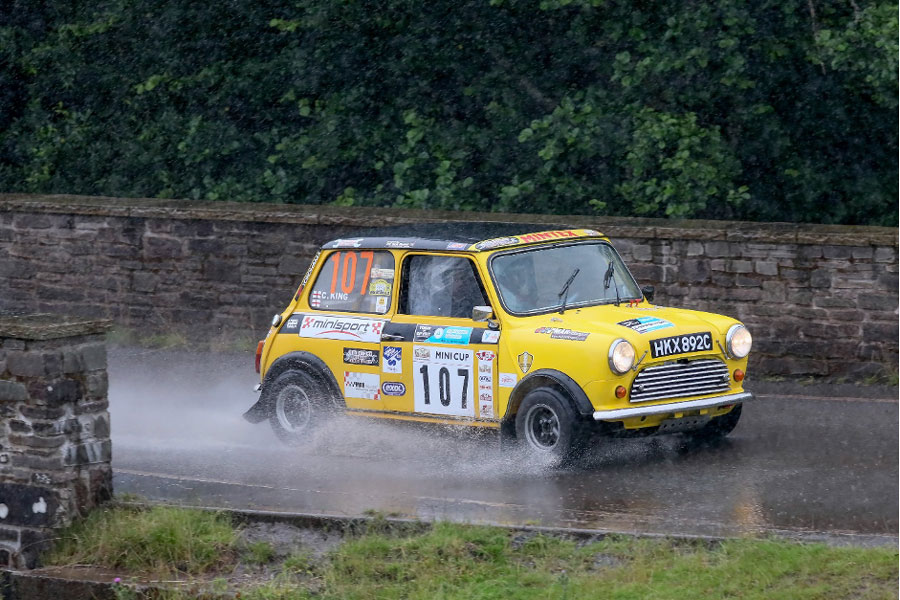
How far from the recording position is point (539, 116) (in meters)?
20.4

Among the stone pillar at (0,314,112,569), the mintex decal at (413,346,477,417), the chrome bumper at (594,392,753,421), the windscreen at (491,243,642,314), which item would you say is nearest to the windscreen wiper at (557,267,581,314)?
the windscreen at (491,243,642,314)

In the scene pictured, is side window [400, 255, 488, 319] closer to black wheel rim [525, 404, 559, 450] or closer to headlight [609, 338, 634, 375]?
black wheel rim [525, 404, 559, 450]

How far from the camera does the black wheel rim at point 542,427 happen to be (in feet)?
33.5

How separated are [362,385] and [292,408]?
0.82 m

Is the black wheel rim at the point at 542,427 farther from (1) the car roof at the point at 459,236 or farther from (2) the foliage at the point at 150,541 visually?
(2) the foliage at the point at 150,541

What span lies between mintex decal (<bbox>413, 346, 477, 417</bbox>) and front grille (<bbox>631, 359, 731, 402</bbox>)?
4.11 ft

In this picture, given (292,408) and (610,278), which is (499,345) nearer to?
(610,278)

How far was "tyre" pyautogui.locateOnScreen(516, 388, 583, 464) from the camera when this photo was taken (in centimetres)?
1002

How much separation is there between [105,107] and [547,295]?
14.1 metres

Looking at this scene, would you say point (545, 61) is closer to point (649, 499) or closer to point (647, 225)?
point (647, 225)

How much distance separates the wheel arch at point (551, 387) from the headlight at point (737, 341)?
1.23 meters

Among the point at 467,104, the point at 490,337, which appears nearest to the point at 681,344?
the point at 490,337

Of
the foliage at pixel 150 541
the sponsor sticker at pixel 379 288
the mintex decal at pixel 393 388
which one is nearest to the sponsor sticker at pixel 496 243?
the sponsor sticker at pixel 379 288

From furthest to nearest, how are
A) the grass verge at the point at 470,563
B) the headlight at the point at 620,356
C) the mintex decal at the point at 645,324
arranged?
the mintex decal at the point at 645,324
the headlight at the point at 620,356
the grass verge at the point at 470,563
